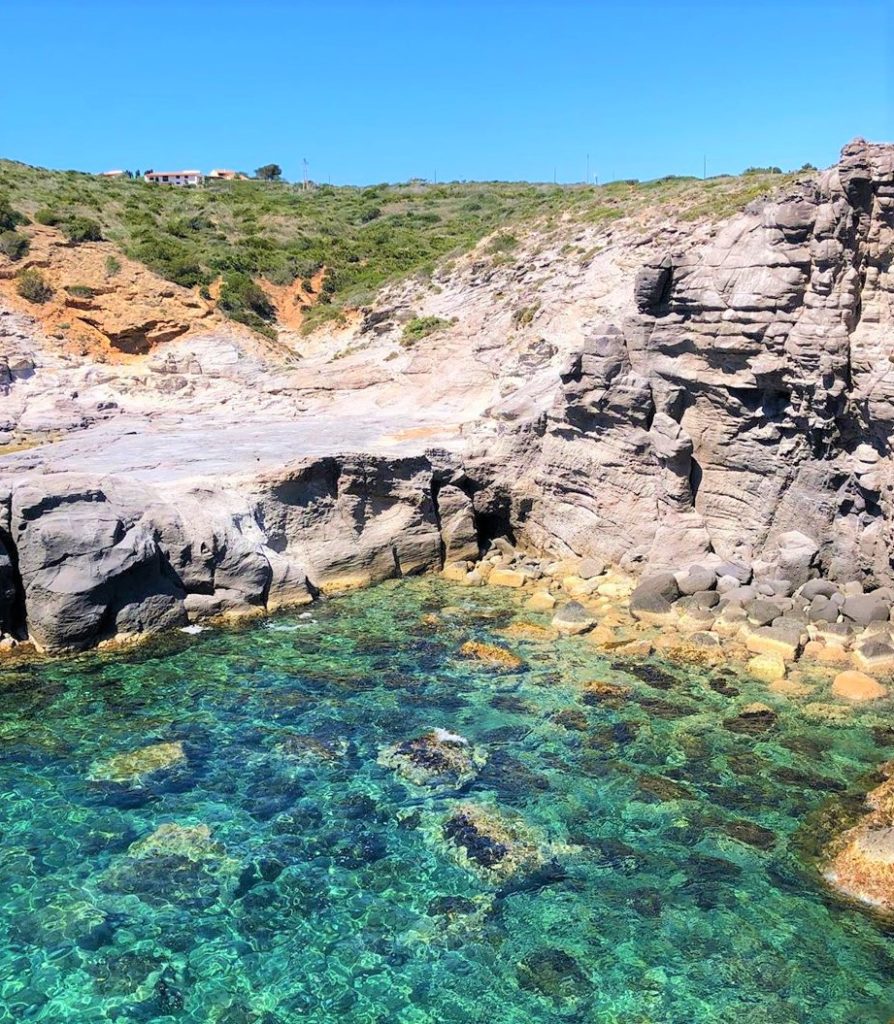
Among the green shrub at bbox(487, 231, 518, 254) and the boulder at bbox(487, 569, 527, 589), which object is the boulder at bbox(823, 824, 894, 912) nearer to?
the boulder at bbox(487, 569, 527, 589)

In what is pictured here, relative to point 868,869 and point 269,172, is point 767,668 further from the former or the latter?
point 269,172

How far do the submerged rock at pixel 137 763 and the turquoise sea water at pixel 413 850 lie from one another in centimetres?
14

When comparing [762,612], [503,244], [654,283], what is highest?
[503,244]

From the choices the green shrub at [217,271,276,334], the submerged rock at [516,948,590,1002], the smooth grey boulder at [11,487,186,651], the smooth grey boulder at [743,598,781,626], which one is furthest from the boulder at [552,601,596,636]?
the green shrub at [217,271,276,334]

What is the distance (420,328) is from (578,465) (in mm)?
14645

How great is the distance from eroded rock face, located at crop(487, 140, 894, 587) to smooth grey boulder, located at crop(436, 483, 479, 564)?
1420 millimetres

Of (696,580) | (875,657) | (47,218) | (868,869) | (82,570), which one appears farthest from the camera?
(47,218)

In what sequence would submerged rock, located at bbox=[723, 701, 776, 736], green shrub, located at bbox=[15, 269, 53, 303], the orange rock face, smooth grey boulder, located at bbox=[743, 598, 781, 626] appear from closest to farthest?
submerged rock, located at bbox=[723, 701, 776, 736] < smooth grey boulder, located at bbox=[743, 598, 781, 626] < the orange rock face < green shrub, located at bbox=[15, 269, 53, 303]

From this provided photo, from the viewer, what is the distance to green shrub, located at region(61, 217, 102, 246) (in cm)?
4102

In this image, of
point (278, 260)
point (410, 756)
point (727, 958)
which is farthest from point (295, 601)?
point (278, 260)

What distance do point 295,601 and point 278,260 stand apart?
110 feet

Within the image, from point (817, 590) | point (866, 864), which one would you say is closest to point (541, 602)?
point (817, 590)

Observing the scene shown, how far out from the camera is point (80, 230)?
41406 millimetres

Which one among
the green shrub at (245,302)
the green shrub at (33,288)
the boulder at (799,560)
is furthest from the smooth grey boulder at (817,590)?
the green shrub at (33,288)
